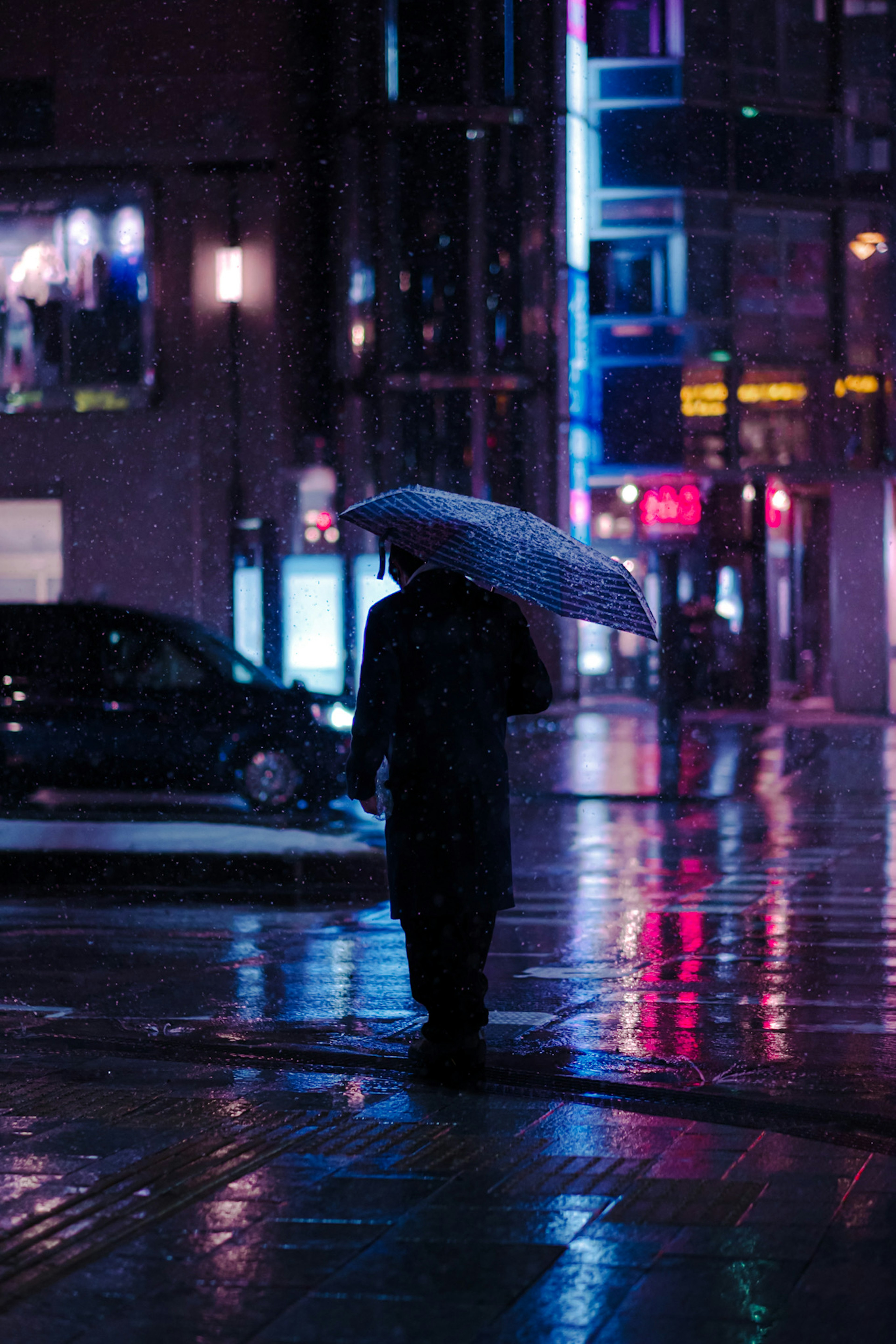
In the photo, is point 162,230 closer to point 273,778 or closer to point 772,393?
point 772,393

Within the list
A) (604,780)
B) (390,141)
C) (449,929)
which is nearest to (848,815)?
(604,780)

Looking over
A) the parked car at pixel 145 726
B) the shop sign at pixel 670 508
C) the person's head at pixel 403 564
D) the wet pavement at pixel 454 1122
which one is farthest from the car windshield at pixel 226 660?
the person's head at pixel 403 564

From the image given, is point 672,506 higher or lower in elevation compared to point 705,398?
lower

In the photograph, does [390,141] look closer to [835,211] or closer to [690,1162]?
[835,211]

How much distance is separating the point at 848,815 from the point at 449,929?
1022cm

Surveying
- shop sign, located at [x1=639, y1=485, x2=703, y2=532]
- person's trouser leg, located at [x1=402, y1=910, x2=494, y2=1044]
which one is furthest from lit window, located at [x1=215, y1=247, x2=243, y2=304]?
person's trouser leg, located at [x1=402, y1=910, x2=494, y2=1044]

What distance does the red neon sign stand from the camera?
23938 mm

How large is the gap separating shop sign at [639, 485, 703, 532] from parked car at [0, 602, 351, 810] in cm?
818

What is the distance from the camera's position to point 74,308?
29891mm

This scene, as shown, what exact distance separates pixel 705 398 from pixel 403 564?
29.2 m

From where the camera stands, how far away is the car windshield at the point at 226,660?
1608cm

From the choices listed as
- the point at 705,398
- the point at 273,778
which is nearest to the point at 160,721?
the point at 273,778

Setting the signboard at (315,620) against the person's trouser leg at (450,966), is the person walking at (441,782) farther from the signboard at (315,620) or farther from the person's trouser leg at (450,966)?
the signboard at (315,620)

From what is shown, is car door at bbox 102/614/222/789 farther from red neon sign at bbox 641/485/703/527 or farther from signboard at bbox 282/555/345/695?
signboard at bbox 282/555/345/695
